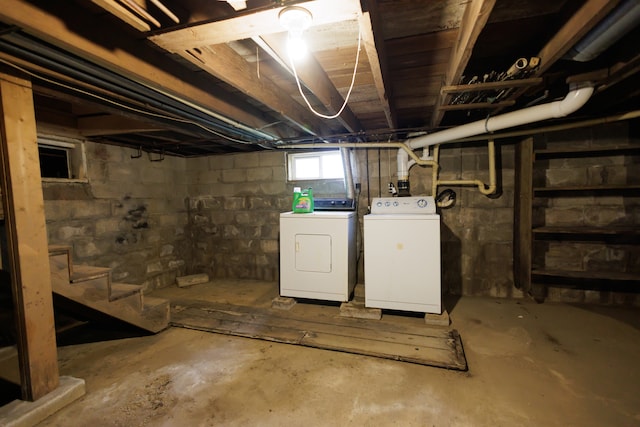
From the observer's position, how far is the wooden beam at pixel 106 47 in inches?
40.6

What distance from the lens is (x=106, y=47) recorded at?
1.25m

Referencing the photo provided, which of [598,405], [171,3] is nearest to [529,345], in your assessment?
[598,405]

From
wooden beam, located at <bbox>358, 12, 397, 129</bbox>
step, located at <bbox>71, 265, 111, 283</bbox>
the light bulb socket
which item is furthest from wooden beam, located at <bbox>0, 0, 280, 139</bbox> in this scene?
step, located at <bbox>71, 265, 111, 283</bbox>

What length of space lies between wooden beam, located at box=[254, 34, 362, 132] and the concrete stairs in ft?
5.74

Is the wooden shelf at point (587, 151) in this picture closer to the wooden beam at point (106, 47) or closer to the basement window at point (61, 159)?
the wooden beam at point (106, 47)

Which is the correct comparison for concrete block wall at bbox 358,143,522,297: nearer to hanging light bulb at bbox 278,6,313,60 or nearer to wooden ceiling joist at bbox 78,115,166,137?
hanging light bulb at bbox 278,6,313,60

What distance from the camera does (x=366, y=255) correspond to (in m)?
2.65

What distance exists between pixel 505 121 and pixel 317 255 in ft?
6.48

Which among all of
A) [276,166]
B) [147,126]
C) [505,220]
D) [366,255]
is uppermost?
[147,126]

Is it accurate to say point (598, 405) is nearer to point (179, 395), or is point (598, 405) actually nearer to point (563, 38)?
point (563, 38)

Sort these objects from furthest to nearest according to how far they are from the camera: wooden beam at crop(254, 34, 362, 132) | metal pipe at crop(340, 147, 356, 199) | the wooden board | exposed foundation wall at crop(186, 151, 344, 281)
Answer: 1. exposed foundation wall at crop(186, 151, 344, 281)
2. metal pipe at crop(340, 147, 356, 199)
3. the wooden board
4. wooden beam at crop(254, 34, 362, 132)

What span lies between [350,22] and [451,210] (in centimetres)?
243

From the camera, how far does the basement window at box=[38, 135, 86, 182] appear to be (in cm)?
263

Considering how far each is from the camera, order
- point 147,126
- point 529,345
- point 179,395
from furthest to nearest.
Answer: point 147,126 → point 529,345 → point 179,395
